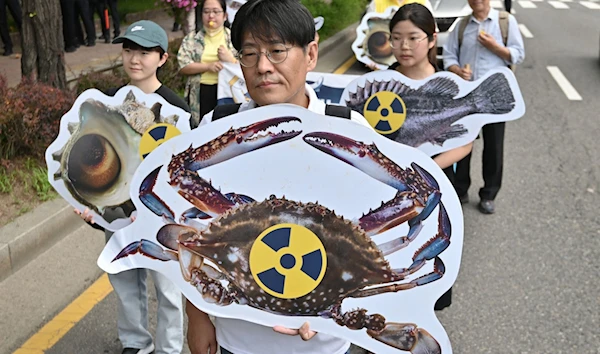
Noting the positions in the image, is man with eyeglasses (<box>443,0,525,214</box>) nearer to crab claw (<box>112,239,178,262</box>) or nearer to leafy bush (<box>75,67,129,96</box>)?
leafy bush (<box>75,67,129,96</box>)

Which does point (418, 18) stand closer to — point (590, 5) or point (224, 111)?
point (224, 111)

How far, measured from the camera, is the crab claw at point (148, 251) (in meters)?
1.81

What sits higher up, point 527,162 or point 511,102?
point 511,102

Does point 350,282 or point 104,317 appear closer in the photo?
point 350,282

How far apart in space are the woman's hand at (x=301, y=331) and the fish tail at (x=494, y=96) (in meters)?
1.70

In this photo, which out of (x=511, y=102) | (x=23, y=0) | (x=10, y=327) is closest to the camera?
(x=511, y=102)

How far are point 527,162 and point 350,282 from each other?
17.7 ft

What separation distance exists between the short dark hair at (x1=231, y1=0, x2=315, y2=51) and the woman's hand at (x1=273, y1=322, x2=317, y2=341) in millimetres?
746

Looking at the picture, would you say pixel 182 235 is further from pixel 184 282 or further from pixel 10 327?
pixel 10 327

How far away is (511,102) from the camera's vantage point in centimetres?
306

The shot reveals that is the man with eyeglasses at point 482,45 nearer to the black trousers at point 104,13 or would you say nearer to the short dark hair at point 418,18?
the short dark hair at point 418,18

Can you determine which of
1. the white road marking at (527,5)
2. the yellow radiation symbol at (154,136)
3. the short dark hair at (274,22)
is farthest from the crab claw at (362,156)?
the white road marking at (527,5)

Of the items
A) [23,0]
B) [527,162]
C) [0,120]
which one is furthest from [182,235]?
[527,162]

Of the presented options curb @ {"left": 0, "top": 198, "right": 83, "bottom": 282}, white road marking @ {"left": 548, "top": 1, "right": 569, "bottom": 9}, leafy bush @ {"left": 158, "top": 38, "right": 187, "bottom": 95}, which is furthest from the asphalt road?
white road marking @ {"left": 548, "top": 1, "right": 569, "bottom": 9}
